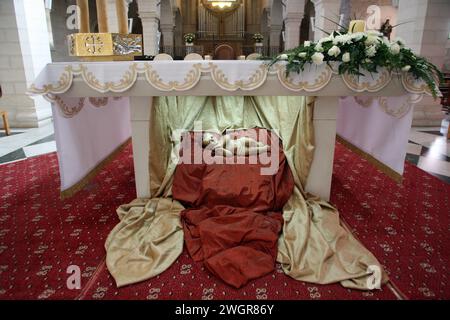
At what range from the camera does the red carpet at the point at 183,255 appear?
64.1 inches

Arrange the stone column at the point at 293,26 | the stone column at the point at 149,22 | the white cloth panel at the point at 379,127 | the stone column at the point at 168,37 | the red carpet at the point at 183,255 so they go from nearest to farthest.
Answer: the red carpet at the point at 183,255, the white cloth panel at the point at 379,127, the stone column at the point at 149,22, the stone column at the point at 293,26, the stone column at the point at 168,37

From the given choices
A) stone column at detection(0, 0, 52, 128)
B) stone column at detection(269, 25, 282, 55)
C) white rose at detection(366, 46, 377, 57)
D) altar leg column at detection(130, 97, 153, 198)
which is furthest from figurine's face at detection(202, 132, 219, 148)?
stone column at detection(269, 25, 282, 55)

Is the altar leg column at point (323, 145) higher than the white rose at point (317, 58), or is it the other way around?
the white rose at point (317, 58)

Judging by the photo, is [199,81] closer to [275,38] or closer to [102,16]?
[102,16]

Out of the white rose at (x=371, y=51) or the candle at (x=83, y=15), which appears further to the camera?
the candle at (x=83, y=15)

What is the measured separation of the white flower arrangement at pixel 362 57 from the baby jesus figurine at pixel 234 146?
0.65m

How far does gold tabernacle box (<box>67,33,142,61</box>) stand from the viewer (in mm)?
2268

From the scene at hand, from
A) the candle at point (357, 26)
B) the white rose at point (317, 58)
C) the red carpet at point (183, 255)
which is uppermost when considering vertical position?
the candle at point (357, 26)

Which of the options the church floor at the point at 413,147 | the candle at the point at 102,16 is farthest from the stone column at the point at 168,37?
the candle at the point at 102,16

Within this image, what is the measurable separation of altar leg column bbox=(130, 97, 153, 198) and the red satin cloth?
0.23 m

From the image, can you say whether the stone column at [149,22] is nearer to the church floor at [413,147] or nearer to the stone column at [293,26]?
the church floor at [413,147]

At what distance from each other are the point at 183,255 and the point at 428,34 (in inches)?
231

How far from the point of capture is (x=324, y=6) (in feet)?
19.2
